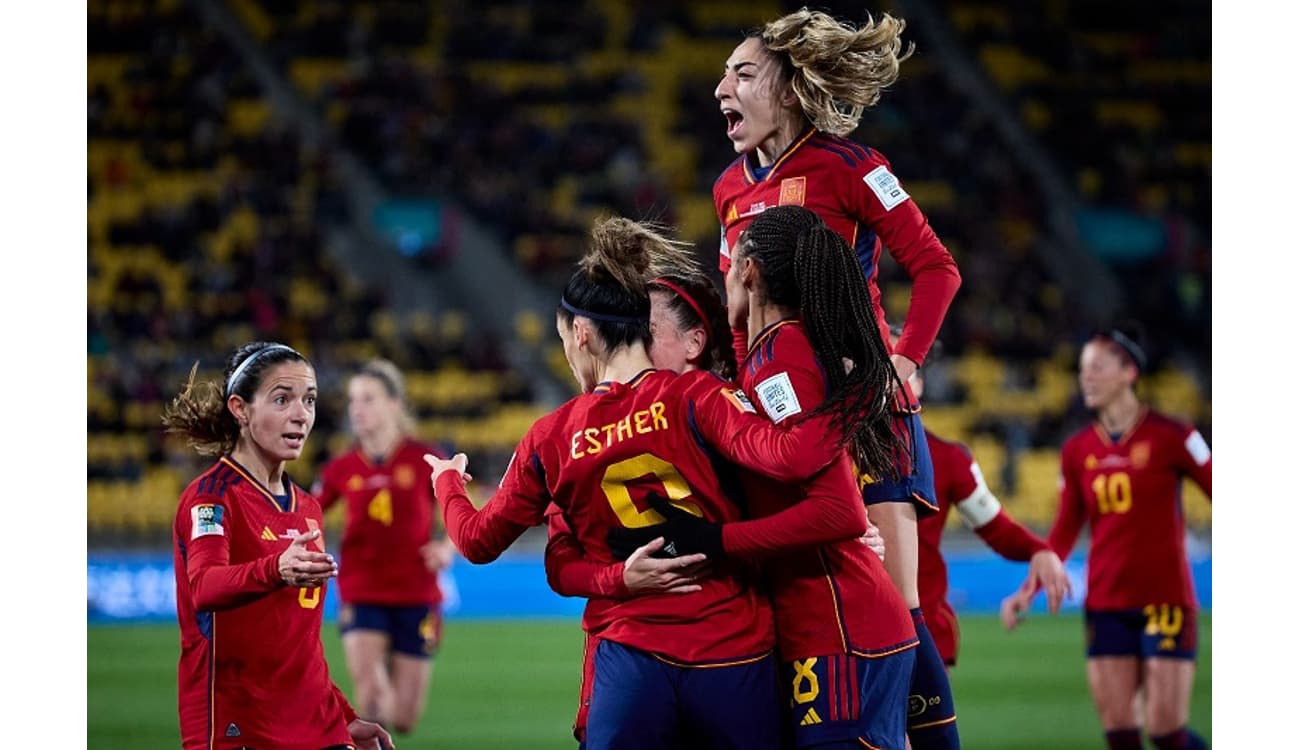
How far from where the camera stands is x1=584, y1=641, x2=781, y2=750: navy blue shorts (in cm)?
360

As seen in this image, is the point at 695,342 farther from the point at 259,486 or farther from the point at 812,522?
the point at 259,486

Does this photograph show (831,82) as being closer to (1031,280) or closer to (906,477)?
(906,477)

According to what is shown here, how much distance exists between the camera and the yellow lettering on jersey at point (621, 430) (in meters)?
3.69

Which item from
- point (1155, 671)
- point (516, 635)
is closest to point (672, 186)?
point (516, 635)

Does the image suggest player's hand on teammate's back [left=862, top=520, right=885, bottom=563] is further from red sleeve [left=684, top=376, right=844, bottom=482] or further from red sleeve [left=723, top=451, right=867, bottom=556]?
red sleeve [left=684, top=376, right=844, bottom=482]

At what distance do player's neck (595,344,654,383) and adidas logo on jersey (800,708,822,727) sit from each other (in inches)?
36.6

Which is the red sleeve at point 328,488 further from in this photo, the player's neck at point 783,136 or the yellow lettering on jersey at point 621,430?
the yellow lettering on jersey at point 621,430

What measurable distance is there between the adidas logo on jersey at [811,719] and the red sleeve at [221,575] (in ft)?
4.47

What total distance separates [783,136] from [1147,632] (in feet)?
11.6

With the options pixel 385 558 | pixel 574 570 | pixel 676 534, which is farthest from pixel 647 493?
pixel 385 558

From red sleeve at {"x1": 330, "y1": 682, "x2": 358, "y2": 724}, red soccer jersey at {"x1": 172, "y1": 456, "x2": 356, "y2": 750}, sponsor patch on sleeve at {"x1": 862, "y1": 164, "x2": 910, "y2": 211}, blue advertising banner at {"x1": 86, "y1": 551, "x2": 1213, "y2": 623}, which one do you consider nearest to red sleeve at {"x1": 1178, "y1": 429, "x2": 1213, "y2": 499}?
sponsor patch on sleeve at {"x1": 862, "y1": 164, "x2": 910, "y2": 211}

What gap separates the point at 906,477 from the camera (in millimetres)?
4301
